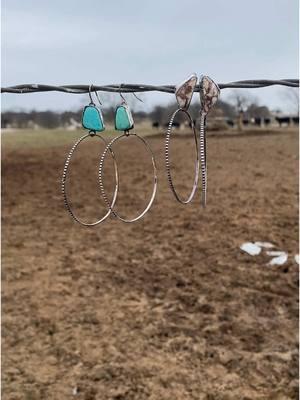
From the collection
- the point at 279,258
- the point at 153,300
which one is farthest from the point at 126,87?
the point at 279,258

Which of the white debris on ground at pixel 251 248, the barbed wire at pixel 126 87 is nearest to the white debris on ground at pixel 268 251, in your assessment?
the white debris on ground at pixel 251 248

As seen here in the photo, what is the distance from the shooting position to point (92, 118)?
3.50 feet

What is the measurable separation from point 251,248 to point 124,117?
4.19 metres

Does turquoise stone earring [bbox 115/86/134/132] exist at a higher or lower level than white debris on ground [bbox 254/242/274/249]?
higher

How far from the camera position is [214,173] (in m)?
8.97

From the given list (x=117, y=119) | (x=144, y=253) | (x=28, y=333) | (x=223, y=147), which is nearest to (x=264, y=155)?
(x=223, y=147)

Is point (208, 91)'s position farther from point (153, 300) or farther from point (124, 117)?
point (153, 300)

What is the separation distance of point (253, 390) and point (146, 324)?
1.00 m

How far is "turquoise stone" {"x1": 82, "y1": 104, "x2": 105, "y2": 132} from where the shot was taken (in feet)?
3.49

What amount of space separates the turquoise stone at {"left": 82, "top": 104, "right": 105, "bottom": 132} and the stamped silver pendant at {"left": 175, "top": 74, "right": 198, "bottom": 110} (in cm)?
17

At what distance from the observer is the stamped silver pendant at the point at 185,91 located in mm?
1034

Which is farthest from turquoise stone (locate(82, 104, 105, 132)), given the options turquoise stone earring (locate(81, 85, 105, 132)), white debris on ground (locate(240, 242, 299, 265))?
white debris on ground (locate(240, 242, 299, 265))

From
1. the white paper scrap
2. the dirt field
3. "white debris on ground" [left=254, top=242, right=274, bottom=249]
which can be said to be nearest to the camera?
the dirt field

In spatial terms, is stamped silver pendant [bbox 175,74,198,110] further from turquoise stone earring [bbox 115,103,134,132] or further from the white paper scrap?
the white paper scrap
